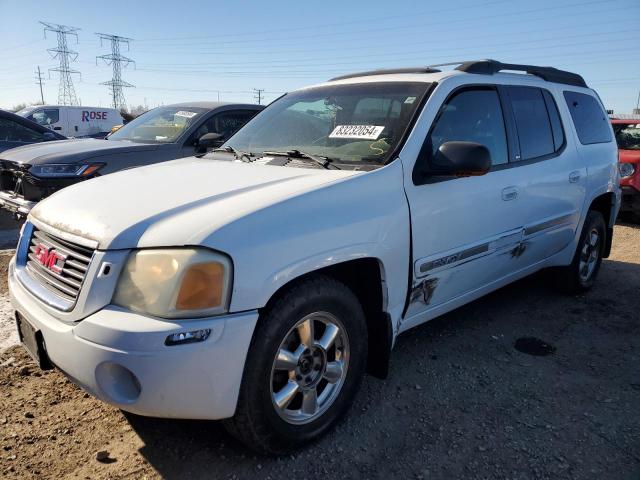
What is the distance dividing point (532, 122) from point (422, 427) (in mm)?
2443

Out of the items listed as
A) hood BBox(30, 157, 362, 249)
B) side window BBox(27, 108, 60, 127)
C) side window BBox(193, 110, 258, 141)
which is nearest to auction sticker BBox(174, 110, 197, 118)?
side window BBox(193, 110, 258, 141)

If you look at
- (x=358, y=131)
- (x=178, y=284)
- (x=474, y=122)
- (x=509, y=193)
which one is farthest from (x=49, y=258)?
(x=509, y=193)

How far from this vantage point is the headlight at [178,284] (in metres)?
1.92

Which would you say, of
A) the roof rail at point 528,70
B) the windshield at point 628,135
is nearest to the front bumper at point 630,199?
the windshield at point 628,135

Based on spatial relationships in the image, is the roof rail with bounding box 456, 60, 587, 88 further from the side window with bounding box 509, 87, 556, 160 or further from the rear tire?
the rear tire

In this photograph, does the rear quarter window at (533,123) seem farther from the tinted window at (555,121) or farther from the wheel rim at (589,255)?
the wheel rim at (589,255)

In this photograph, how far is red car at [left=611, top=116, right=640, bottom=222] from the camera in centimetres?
796

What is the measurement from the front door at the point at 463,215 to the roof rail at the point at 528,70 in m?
0.15

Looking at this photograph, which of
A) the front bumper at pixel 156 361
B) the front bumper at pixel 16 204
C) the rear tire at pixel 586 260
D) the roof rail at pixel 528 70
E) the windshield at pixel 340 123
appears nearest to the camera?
the front bumper at pixel 156 361

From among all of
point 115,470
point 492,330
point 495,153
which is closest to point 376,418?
point 115,470

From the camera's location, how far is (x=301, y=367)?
2.36 m

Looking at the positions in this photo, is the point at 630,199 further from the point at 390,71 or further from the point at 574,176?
the point at 390,71

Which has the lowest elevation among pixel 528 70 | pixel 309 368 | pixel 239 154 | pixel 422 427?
pixel 422 427

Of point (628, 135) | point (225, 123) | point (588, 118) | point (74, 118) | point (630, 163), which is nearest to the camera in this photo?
point (588, 118)
